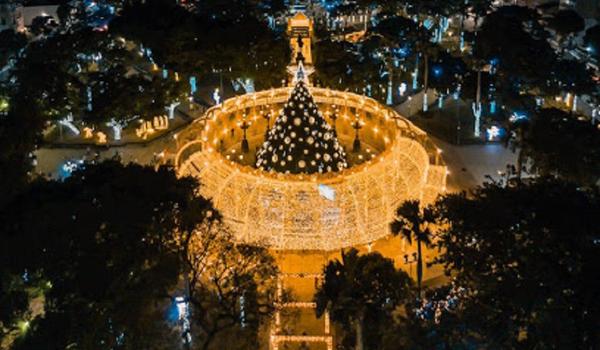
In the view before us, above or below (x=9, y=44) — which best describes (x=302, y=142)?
below

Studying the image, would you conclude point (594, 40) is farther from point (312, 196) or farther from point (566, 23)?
point (312, 196)

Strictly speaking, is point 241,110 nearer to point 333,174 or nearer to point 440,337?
point 333,174

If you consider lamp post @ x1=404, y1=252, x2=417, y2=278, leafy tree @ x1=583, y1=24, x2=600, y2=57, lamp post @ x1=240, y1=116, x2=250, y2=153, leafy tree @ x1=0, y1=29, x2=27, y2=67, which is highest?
leafy tree @ x1=0, y1=29, x2=27, y2=67

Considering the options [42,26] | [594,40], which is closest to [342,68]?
[594,40]

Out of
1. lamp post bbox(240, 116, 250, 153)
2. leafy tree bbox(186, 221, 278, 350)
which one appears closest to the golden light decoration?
leafy tree bbox(186, 221, 278, 350)

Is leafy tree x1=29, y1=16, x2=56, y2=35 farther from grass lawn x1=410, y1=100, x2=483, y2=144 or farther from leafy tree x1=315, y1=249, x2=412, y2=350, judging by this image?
leafy tree x1=315, y1=249, x2=412, y2=350

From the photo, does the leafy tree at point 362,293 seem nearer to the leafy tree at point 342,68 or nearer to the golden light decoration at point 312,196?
the golden light decoration at point 312,196
